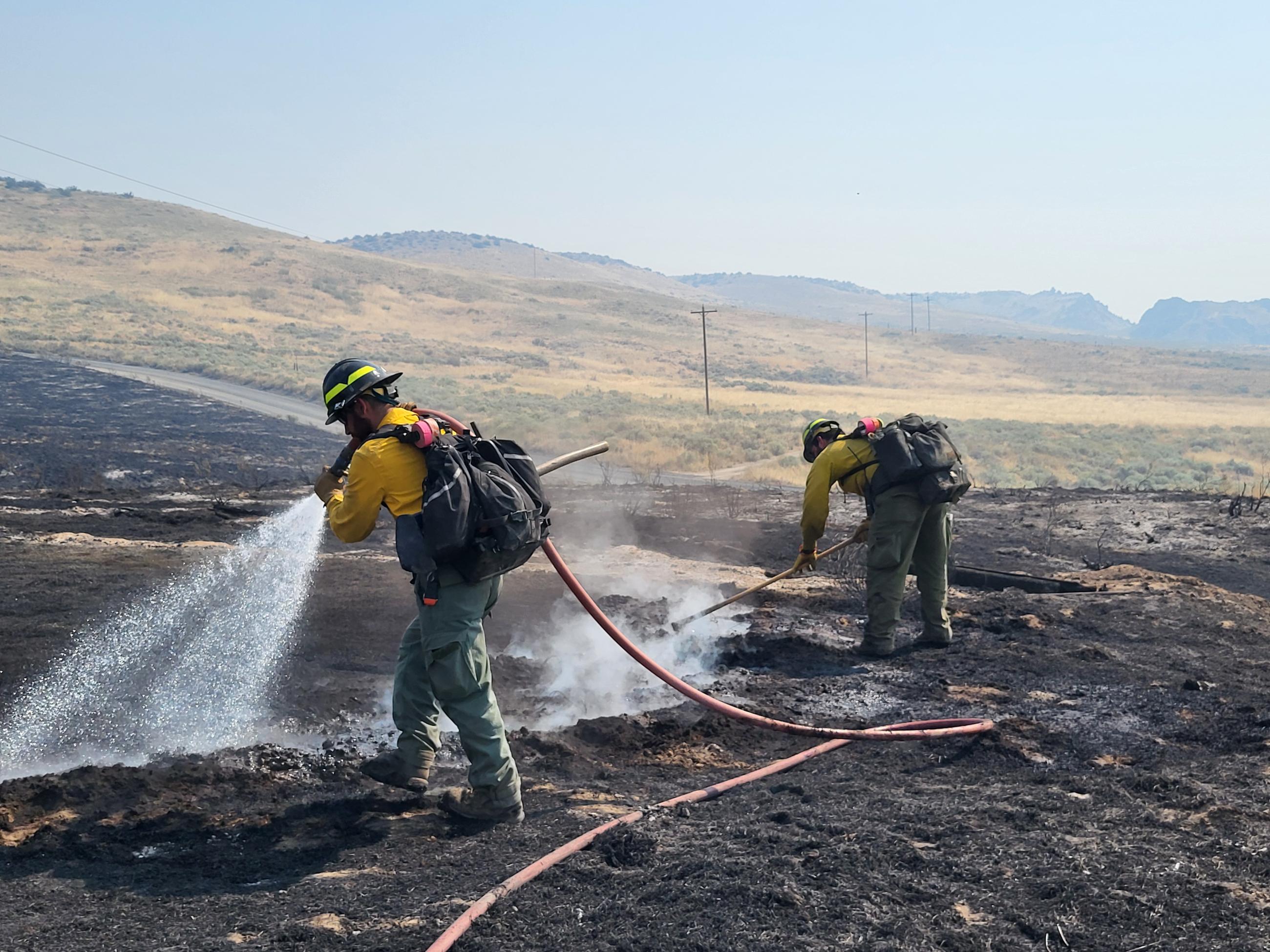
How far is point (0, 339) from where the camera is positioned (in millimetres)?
40156

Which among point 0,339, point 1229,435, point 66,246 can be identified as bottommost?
point 1229,435

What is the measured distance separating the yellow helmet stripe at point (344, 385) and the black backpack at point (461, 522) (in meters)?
0.26

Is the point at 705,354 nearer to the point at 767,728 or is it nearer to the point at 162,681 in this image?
the point at 162,681

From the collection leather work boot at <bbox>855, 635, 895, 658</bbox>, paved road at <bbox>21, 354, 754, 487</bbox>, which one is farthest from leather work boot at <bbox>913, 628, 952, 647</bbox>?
paved road at <bbox>21, 354, 754, 487</bbox>

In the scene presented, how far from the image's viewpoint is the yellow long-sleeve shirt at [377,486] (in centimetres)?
407

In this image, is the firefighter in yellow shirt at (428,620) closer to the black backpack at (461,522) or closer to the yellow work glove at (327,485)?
the black backpack at (461,522)

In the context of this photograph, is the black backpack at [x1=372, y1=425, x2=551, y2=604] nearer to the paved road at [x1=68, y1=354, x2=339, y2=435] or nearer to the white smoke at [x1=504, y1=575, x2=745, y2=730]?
the white smoke at [x1=504, y1=575, x2=745, y2=730]

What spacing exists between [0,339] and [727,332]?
61305mm

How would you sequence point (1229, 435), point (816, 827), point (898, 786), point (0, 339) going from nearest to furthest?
point (816, 827), point (898, 786), point (1229, 435), point (0, 339)

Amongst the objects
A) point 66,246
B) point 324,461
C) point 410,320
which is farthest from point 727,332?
point 324,461

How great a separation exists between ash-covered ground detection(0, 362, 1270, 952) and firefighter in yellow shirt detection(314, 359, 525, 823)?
15 centimetres

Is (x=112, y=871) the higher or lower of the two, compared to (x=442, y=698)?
lower

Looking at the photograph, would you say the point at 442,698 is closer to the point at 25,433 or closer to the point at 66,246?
the point at 25,433

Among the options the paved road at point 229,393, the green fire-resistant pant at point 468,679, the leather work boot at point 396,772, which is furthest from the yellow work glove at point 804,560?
the paved road at point 229,393
